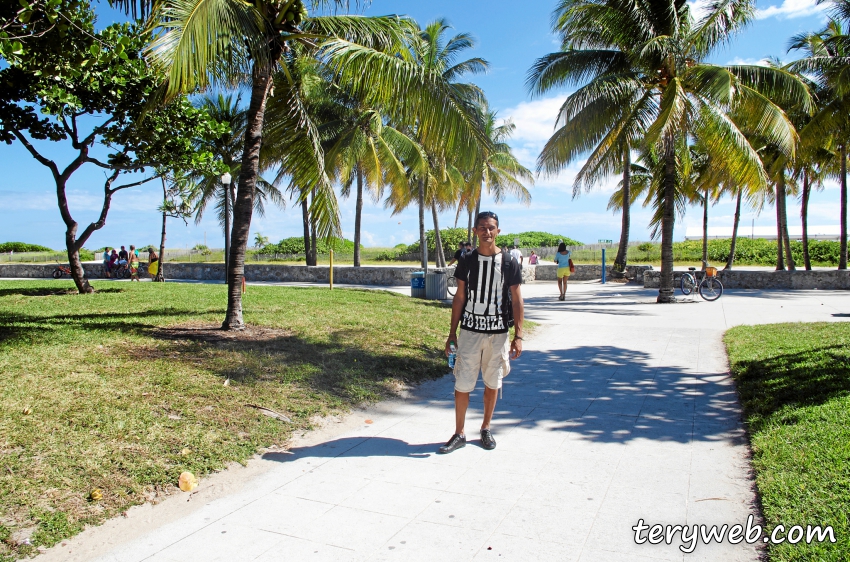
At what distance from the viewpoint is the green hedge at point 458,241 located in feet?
143

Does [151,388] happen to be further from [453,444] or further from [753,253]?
[753,253]

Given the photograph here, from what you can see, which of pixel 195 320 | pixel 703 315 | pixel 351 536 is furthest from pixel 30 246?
pixel 351 536

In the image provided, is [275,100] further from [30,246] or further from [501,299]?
[30,246]

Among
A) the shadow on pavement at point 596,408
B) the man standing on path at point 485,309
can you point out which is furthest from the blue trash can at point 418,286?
the man standing on path at point 485,309

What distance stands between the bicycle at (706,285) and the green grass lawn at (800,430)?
315 inches

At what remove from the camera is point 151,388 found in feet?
18.0

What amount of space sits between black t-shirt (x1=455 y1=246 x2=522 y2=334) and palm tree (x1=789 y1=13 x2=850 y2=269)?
13992mm

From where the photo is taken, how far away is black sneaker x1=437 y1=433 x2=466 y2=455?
185 inches

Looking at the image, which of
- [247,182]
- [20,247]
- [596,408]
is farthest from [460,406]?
[20,247]

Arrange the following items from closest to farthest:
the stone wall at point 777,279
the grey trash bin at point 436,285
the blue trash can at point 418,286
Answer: the grey trash bin at point 436,285
the blue trash can at point 418,286
the stone wall at point 777,279

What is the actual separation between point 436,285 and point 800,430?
36.9 ft

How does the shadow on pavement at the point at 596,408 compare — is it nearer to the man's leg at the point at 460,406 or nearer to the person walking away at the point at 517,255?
the man's leg at the point at 460,406

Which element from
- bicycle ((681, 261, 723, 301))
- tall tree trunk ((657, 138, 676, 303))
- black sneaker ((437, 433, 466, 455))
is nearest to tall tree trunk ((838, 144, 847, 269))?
bicycle ((681, 261, 723, 301))

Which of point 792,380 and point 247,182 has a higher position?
point 247,182
